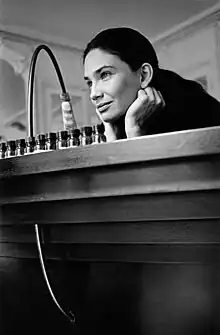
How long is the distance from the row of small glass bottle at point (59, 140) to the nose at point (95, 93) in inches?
2.0

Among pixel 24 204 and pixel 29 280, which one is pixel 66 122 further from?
pixel 29 280

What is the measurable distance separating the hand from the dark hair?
0.16 feet

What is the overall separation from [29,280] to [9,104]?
38cm

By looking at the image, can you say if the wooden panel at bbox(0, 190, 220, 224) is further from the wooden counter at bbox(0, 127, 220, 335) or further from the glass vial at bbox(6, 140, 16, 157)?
the glass vial at bbox(6, 140, 16, 157)

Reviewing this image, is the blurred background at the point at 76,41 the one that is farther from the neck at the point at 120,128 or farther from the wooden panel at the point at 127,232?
the wooden panel at the point at 127,232

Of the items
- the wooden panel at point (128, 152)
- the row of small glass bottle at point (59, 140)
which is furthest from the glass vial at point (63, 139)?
the wooden panel at point (128, 152)

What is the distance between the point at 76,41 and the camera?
2.83 ft

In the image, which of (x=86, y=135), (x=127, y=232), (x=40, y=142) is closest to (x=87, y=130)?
(x=86, y=135)

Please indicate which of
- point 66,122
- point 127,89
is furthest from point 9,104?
point 127,89

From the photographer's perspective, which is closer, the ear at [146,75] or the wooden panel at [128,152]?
the wooden panel at [128,152]

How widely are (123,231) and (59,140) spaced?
0.23 meters

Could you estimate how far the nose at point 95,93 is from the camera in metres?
0.80

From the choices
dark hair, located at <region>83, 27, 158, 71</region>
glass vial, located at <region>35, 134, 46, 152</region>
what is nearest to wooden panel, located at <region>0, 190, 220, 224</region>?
glass vial, located at <region>35, 134, 46, 152</region>

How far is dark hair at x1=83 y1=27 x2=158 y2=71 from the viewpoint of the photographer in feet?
2.52
